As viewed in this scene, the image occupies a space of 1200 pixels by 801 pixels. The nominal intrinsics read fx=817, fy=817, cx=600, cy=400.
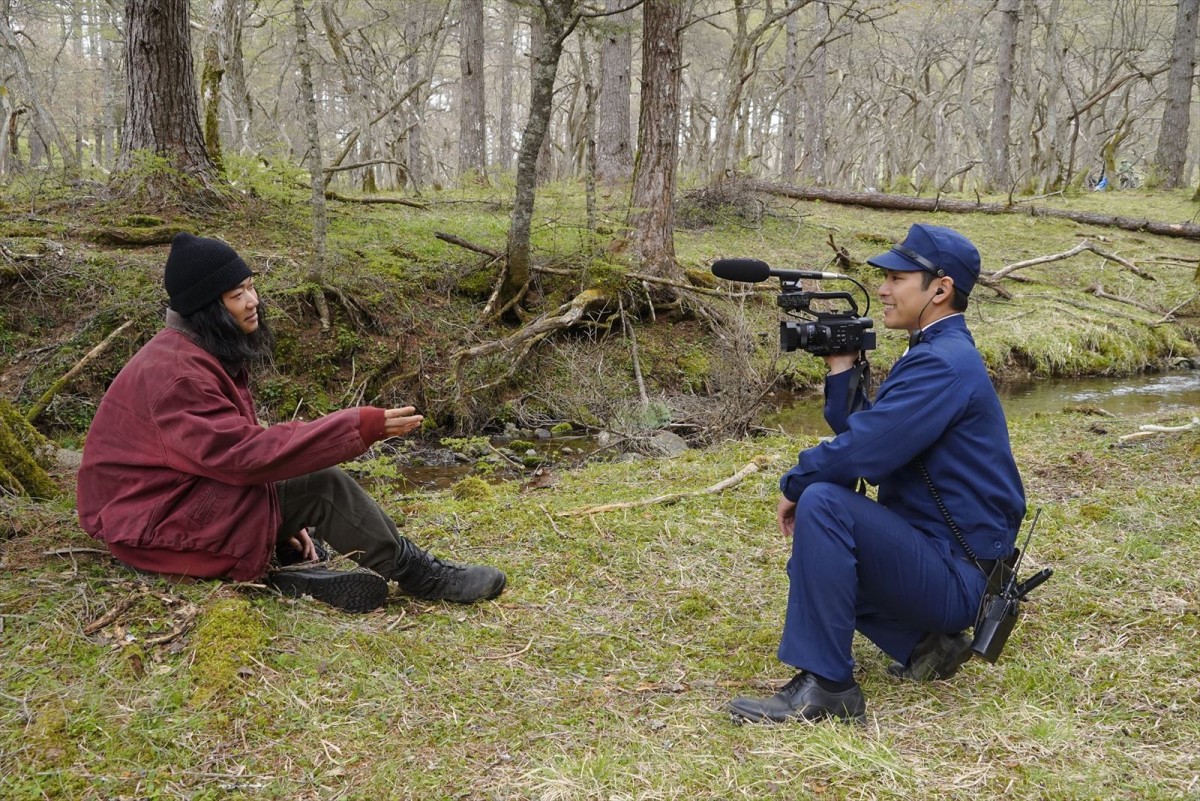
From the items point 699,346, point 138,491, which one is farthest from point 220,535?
point 699,346

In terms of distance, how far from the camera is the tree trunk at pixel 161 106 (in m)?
8.09

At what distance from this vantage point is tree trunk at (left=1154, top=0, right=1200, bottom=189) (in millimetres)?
18112

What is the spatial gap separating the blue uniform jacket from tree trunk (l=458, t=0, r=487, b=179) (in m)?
13.7

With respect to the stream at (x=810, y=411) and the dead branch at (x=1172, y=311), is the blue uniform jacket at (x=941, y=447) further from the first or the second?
the dead branch at (x=1172, y=311)

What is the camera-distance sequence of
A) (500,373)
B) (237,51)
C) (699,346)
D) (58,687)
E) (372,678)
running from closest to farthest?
(58,687)
(372,678)
(500,373)
(699,346)
(237,51)

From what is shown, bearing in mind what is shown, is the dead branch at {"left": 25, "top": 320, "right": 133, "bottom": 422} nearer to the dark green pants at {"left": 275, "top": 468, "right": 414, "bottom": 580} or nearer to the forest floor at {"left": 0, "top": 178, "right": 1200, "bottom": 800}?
the forest floor at {"left": 0, "top": 178, "right": 1200, "bottom": 800}

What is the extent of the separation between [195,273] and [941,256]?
258 centimetres

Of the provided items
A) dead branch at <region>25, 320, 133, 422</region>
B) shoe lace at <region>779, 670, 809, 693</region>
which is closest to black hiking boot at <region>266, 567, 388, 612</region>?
shoe lace at <region>779, 670, 809, 693</region>

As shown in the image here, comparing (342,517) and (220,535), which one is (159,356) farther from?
(342,517)

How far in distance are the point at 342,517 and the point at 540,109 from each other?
531 cm

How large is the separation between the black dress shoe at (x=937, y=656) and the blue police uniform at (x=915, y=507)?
0.34ft

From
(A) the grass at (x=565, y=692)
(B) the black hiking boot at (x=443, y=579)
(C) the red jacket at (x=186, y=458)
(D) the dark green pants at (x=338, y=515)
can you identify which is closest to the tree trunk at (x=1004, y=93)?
(A) the grass at (x=565, y=692)

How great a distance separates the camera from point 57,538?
3.23 metres

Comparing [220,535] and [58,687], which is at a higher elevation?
[220,535]
